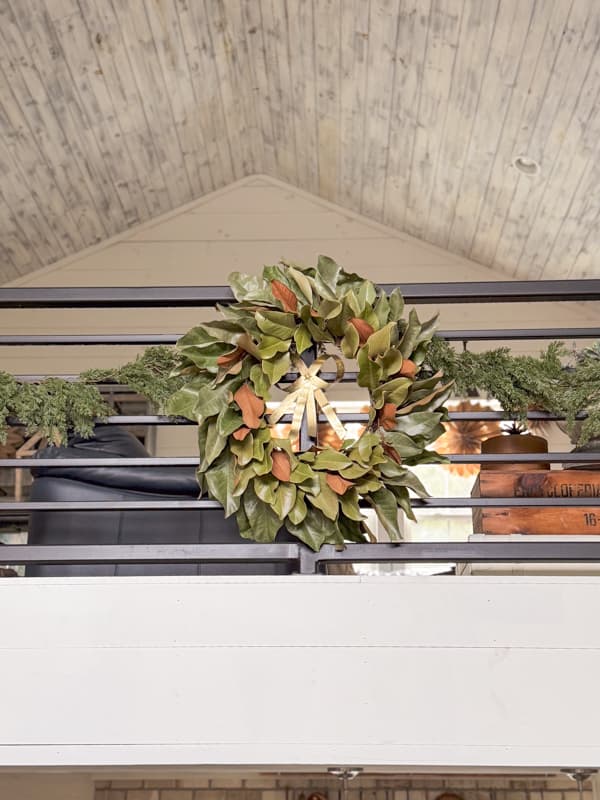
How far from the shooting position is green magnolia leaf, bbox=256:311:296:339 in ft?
6.90

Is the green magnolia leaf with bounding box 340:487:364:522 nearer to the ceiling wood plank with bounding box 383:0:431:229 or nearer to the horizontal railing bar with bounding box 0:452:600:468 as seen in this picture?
the horizontal railing bar with bounding box 0:452:600:468

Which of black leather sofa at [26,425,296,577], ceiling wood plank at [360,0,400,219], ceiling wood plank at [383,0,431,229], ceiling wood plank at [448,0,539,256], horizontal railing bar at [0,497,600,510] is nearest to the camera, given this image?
horizontal railing bar at [0,497,600,510]

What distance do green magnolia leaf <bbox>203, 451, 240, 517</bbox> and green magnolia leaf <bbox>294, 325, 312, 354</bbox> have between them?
11.3 inches

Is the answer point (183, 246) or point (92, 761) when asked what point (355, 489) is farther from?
point (183, 246)

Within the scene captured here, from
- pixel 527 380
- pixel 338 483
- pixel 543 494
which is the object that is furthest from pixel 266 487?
pixel 543 494

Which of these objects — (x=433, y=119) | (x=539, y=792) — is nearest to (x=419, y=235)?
(x=433, y=119)

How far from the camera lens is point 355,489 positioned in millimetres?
2078

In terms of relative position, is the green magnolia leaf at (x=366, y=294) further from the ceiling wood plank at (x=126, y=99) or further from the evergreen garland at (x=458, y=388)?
the ceiling wood plank at (x=126, y=99)

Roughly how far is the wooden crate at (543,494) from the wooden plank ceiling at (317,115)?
7.07 ft

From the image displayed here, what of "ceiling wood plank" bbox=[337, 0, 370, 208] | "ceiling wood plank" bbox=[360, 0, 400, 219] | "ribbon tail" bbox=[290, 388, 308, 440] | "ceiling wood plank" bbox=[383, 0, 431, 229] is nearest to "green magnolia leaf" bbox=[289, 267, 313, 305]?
"ribbon tail" bbox=[290, 388, 308, 440]

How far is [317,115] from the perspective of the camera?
580 centimetres

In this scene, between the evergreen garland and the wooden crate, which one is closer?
the evergreen garland

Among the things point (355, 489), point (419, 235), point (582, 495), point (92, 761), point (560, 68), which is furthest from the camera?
point (419, 235)

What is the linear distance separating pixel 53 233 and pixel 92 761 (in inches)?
191
